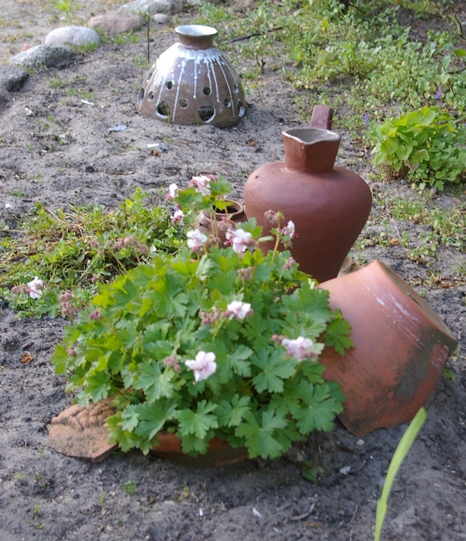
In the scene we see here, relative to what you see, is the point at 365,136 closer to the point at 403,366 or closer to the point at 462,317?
the point at 462,317

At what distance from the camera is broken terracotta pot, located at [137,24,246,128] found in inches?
217

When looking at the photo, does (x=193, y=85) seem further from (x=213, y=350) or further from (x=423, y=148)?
(x=213, y=350)

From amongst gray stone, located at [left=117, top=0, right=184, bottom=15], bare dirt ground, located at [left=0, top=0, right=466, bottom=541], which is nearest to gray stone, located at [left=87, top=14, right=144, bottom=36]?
gray stone, located at [left=117, top=0, right=184, bottom=15]

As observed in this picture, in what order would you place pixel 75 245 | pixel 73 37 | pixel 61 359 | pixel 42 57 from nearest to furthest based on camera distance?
pixel 61 359
pixel 75 245
pixel 42 57
pixel 73 37

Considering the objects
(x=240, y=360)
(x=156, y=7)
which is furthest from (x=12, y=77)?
(x=240, y=360)

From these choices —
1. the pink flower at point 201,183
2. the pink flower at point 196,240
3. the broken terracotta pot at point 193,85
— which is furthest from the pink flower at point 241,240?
the broken terracotta pot at point 193,85

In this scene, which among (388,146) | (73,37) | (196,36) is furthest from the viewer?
(73,37)

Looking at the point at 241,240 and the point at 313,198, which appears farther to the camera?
the point at 313,198

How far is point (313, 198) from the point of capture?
2.92 meters

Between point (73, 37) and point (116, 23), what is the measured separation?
0.76m

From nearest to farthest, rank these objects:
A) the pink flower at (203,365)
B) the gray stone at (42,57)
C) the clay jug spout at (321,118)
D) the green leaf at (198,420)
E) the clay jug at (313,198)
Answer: the pink flower at (203,365), the green leaf at (198,420), the clay jug at (313,198), the clay jug spout at (321,118), the gray stone at (42,57)

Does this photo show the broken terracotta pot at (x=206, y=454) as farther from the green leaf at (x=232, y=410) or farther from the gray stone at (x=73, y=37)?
the gray stone at (x=73, y=37)

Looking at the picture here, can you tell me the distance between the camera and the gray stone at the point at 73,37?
293 inches

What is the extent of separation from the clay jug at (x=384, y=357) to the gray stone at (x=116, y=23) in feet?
21.0
